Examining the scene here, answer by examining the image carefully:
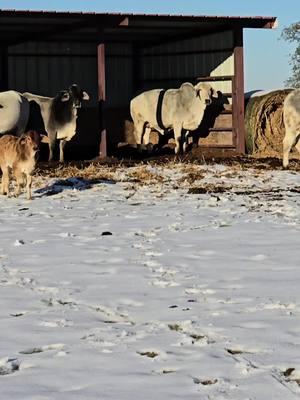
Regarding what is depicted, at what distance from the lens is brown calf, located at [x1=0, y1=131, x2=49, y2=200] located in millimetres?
12508

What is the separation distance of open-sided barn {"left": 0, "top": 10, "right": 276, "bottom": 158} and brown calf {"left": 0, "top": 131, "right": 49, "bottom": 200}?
6390 mm

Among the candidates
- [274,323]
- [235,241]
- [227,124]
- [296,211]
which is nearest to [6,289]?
[274,323]

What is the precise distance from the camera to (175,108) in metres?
21.1

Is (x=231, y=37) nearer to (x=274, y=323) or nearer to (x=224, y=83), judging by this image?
(x=224, y=83)

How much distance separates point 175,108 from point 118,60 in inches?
234

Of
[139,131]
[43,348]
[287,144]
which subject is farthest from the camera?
[139,131]

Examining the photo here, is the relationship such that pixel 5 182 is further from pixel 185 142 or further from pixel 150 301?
pixel 185 142

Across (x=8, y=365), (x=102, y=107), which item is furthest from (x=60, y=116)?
(x=8, y=365)

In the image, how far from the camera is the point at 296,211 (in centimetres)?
1049

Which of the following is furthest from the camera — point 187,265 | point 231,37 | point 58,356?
point 231,37

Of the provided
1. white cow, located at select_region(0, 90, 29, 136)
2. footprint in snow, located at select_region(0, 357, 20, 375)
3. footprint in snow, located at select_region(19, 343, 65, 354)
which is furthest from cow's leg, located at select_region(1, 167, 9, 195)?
footprint in snow, located at select_region(0, 357, 20, 375)

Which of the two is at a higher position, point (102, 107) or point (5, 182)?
A: point (102, 107)

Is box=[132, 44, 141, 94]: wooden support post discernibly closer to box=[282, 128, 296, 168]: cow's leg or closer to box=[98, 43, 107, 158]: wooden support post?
box=[98, 43, 107, 158]: wooden support post

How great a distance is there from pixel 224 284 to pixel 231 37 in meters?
15.9
